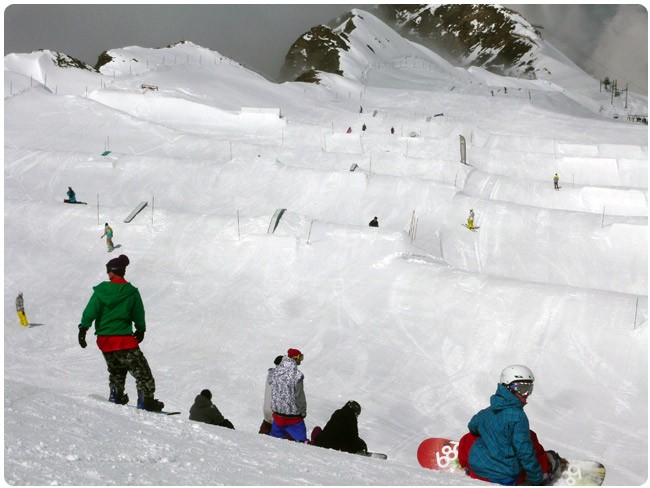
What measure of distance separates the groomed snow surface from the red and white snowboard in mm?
397

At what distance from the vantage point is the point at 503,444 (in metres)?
5.15

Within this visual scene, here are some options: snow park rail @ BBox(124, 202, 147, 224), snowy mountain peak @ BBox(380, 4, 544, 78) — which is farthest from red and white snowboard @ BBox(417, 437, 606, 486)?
snowy mountain peak @ BBox(380, 4, 544, 78)

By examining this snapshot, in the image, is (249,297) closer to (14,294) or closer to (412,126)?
(14,294)

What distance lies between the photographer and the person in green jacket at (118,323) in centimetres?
673

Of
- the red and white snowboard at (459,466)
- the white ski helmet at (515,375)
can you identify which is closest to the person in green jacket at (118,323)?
the red and white snowboard at (459,466)

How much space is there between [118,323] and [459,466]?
3.97m

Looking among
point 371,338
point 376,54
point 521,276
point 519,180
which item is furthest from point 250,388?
point 376,54

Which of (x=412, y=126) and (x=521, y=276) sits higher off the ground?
(x=412, y=126)

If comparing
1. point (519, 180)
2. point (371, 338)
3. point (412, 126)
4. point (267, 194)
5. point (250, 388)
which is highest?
point (412, 126)

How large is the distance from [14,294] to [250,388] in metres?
8.78

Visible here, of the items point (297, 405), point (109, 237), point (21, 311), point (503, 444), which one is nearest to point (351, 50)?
point (109, 237)

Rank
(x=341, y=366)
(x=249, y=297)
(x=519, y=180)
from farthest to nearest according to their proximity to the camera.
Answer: (x=519, y=180) < (x=249, y=297) < (x=341, y=366)

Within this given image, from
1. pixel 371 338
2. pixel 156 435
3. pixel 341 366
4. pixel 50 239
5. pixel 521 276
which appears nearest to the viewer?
pixel 156 435

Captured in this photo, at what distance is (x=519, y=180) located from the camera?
33969 mm
